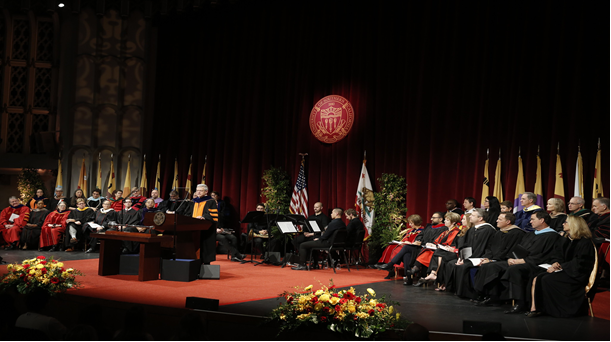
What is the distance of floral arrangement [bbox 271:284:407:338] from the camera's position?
4.31 m

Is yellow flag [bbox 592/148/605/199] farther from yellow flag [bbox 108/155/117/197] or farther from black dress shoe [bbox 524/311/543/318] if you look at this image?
yellow flag [bbox 108/155/117/197]

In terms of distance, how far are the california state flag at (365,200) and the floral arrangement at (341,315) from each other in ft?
19.3

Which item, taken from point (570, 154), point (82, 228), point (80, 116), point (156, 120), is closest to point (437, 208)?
point (570, 154)

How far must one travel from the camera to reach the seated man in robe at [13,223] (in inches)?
450

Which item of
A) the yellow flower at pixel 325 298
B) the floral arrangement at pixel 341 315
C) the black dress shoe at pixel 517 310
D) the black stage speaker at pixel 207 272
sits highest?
the yellow flower at pixel 325 298

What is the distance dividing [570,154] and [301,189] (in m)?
5.51

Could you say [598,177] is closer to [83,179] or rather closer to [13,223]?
[13,223]

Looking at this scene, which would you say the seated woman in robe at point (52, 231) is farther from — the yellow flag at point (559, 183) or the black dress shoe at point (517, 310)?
the yellow flag at point (559, 183)

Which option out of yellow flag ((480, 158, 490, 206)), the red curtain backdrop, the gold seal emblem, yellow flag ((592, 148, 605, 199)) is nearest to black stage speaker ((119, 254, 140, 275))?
the gold seal emblem

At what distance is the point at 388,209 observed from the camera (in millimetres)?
10180

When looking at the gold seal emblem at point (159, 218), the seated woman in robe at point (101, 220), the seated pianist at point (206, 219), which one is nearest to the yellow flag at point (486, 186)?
the seated pianist at point (206, 219)

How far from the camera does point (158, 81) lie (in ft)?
48.4

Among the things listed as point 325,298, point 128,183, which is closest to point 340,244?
point 325,298

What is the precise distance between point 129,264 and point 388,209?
4.90m
